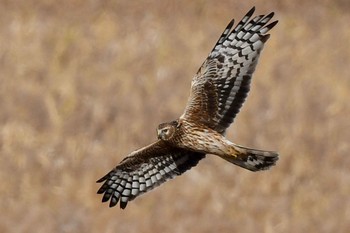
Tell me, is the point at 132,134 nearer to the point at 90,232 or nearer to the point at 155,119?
the point at 155,119

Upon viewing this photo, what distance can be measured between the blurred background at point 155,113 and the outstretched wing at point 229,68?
5244 millimetres

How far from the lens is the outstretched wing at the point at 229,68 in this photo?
9484mm

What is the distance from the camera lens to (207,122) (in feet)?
31.1

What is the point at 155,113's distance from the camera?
16.7 metres

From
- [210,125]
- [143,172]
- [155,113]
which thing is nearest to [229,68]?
[210,125]

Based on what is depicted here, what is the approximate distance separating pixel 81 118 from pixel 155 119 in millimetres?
998

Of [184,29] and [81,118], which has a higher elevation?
[184,29]

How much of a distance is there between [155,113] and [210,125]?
7.25 m

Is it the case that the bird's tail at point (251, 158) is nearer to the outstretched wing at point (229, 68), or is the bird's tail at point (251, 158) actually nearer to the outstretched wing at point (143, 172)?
the outstretched wing at point (229, 68)

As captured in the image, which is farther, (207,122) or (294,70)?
(294,70)

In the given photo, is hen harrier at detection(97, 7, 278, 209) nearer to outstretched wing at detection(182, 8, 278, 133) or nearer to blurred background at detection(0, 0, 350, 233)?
outstretched wing at detection(182, 8, 278, 133)

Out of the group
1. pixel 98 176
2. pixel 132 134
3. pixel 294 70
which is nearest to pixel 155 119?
pixel 132 134

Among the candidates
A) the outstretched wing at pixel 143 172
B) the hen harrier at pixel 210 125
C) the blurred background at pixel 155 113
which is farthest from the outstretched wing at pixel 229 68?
the blurred background at pixel 155 113

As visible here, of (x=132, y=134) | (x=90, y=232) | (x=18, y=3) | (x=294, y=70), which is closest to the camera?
(x=90, y=232)
